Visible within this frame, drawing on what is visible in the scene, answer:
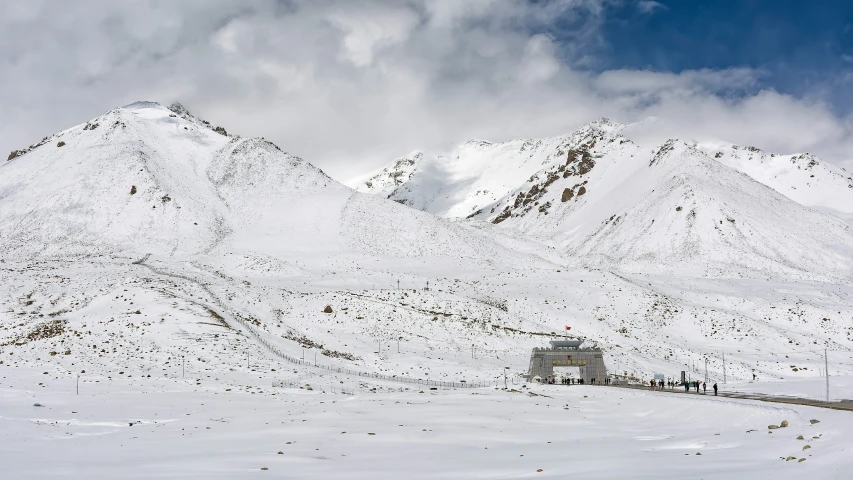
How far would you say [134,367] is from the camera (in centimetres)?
4309

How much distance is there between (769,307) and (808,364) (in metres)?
18.8

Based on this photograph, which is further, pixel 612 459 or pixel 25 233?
pixel 25 233

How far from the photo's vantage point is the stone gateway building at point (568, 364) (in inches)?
2253

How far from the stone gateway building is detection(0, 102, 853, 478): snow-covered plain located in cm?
260

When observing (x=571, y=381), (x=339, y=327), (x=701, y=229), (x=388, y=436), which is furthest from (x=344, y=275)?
(x=701, y=229)

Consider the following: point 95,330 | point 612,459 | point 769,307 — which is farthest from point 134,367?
point 769,307

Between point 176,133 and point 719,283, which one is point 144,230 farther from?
point 719,283

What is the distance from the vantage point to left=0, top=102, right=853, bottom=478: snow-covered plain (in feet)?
59.0

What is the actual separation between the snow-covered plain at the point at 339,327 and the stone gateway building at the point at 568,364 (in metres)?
2.60

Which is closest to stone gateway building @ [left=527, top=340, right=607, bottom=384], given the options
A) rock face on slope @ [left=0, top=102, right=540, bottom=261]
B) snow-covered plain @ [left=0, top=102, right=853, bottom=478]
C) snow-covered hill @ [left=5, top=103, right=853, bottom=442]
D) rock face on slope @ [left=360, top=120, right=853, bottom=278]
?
snow-covered plain @ [left=0, top=102, right=853, bottom=478]

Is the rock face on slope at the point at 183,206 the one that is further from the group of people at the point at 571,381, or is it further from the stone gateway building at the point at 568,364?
the group of people at the point at 571,381

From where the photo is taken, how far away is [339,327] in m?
71.4

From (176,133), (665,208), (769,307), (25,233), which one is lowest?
(769,307)

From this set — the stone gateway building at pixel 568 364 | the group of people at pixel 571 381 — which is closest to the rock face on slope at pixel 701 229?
the stone gateway building at pixel 568 364
